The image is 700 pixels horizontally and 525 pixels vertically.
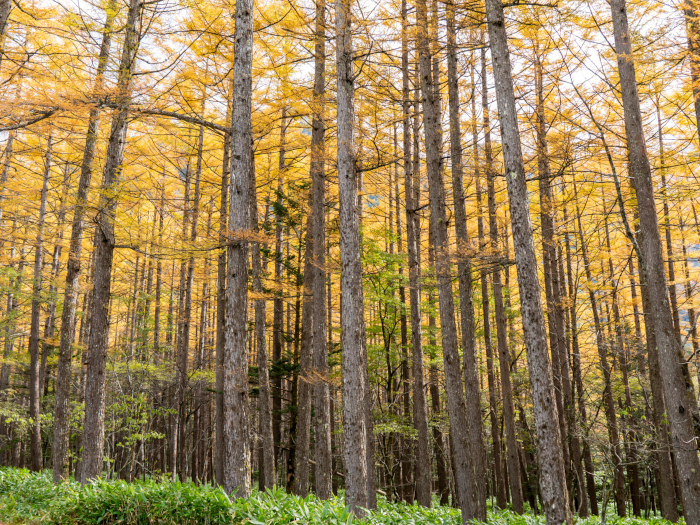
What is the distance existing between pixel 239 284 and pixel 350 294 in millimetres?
2011

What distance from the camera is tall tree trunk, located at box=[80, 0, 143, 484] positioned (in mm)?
7742

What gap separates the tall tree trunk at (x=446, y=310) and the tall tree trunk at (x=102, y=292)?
5.50 metres

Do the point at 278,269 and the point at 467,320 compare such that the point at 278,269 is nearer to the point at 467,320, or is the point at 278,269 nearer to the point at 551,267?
the point at 467,320

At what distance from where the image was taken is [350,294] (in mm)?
6781

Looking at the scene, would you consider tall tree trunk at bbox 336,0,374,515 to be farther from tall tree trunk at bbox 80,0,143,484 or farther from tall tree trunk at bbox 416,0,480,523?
tall tree trunk at bbox 80,0,143,484

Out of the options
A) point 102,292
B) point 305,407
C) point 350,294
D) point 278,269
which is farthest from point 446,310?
point 278,269

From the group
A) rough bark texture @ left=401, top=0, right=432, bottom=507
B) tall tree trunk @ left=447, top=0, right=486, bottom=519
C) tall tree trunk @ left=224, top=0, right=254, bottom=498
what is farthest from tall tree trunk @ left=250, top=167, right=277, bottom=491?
tall tree trunk @ left=447, top=0, right=486, bottom=519

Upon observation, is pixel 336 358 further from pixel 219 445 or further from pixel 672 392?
pixel 672 392

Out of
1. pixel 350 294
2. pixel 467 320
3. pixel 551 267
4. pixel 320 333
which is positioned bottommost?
pixel 320 333

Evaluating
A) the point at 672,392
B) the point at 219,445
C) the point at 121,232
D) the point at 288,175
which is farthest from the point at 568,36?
the point at 219,445

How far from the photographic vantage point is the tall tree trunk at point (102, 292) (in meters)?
7.74

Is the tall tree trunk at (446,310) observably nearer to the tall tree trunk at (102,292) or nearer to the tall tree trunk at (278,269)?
the tall tree trunk at (278,269)

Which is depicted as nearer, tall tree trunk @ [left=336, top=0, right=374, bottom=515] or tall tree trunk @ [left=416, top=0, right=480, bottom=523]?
tall tree trunk @ [left=336, top=0, right=374, bottom=515]

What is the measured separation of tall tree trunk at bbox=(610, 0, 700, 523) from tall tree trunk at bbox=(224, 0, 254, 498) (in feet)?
21.1
